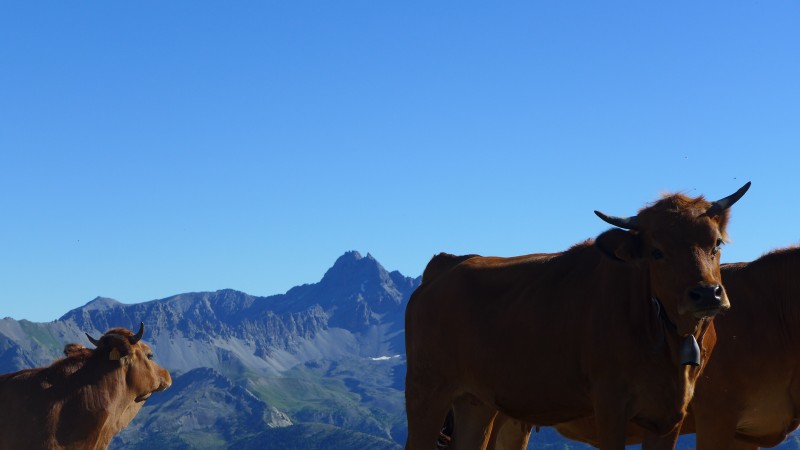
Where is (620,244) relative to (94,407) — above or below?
above

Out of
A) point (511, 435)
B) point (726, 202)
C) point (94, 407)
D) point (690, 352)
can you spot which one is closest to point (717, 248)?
point (726, 202)

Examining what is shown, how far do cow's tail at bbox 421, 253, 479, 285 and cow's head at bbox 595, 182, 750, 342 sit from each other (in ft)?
11.0

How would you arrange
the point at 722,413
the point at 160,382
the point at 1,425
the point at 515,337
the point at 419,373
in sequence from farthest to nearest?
the point at 160,382 < the point at 1,425 < the point at 722,413 < the point at 419,373 < the point at 515,337

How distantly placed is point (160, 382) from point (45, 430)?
399 cm

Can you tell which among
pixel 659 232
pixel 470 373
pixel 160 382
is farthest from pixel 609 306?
pixel 160 382

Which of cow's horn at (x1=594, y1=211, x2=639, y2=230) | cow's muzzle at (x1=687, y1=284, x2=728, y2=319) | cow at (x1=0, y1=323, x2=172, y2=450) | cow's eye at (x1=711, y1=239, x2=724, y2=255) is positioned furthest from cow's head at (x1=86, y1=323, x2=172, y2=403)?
cow's muzzle at (x1=687, y1=284, x2=728, y2=319)

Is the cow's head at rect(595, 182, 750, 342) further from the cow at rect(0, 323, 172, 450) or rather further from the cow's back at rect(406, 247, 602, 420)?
the cow at rect(0, 323, 172, 450)

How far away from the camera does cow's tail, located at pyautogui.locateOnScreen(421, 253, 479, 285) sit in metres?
15.9

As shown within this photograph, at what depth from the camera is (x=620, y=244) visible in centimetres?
1285

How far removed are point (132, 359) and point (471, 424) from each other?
13.8 meters

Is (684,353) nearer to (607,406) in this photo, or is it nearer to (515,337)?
(607,406)

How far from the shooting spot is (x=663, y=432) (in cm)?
1248

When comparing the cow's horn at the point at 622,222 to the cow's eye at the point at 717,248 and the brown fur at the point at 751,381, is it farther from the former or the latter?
the brown fur at the point at 751,381

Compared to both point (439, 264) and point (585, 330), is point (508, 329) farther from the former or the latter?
point (439, 264)
